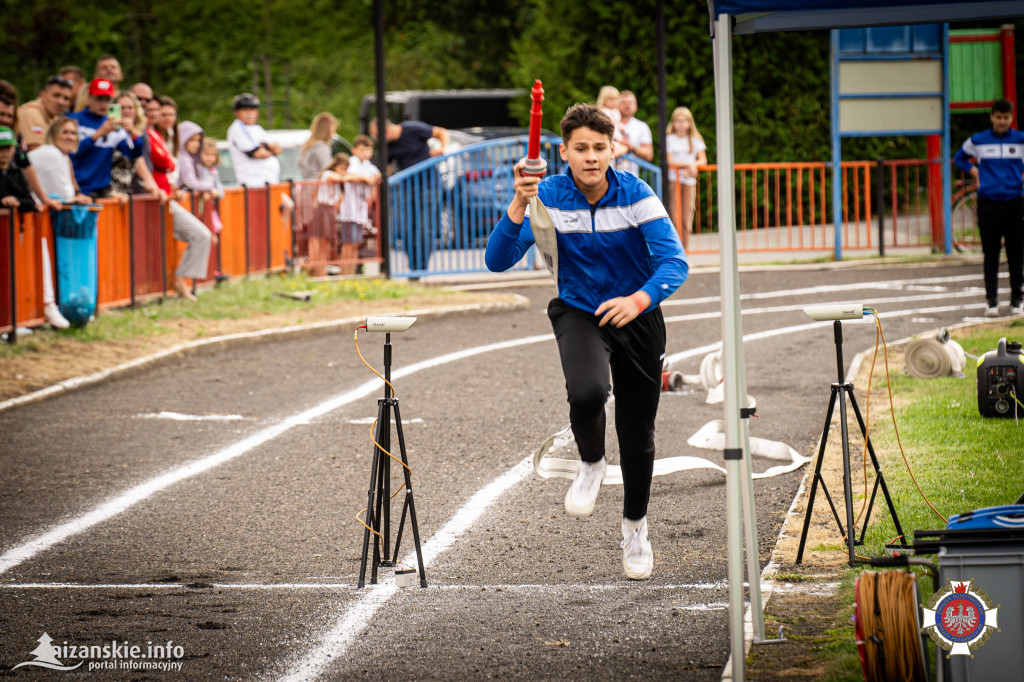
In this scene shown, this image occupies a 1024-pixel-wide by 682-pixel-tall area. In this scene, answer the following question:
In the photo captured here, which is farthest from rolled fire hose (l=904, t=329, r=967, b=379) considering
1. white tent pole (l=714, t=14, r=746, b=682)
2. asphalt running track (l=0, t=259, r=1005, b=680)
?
white tent pole (l=714, t=14, r=746, b=682)

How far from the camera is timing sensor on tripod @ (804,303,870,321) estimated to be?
5.17 m

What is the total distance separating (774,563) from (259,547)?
2.37 metres

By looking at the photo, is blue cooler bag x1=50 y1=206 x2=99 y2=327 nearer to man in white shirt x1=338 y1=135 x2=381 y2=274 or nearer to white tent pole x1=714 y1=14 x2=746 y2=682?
man in white shirt x1=338 y1=135 x2=381 y2=274

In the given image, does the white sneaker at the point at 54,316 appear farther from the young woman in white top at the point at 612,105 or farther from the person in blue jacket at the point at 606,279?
the young woman in white top at the point at 612,105

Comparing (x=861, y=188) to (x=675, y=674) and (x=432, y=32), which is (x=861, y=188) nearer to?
(x=432, y=32)

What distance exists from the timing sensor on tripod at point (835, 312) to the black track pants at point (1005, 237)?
8480mm

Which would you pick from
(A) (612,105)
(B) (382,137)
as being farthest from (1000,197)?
(B) (382,137)

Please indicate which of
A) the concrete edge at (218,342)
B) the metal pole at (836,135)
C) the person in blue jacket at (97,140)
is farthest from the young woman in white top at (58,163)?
the metal pole at (836,135)

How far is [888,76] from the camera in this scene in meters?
19.2

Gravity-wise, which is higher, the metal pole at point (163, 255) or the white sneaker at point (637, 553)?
the metal pole at point (163, 255)

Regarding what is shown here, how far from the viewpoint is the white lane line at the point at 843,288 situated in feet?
50.2

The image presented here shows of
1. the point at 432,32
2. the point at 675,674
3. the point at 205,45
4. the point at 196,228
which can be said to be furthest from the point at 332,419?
the point at 205,45

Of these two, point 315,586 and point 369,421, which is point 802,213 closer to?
point 369,421

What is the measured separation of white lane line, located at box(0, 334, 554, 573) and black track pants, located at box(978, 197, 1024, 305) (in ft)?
17.8
